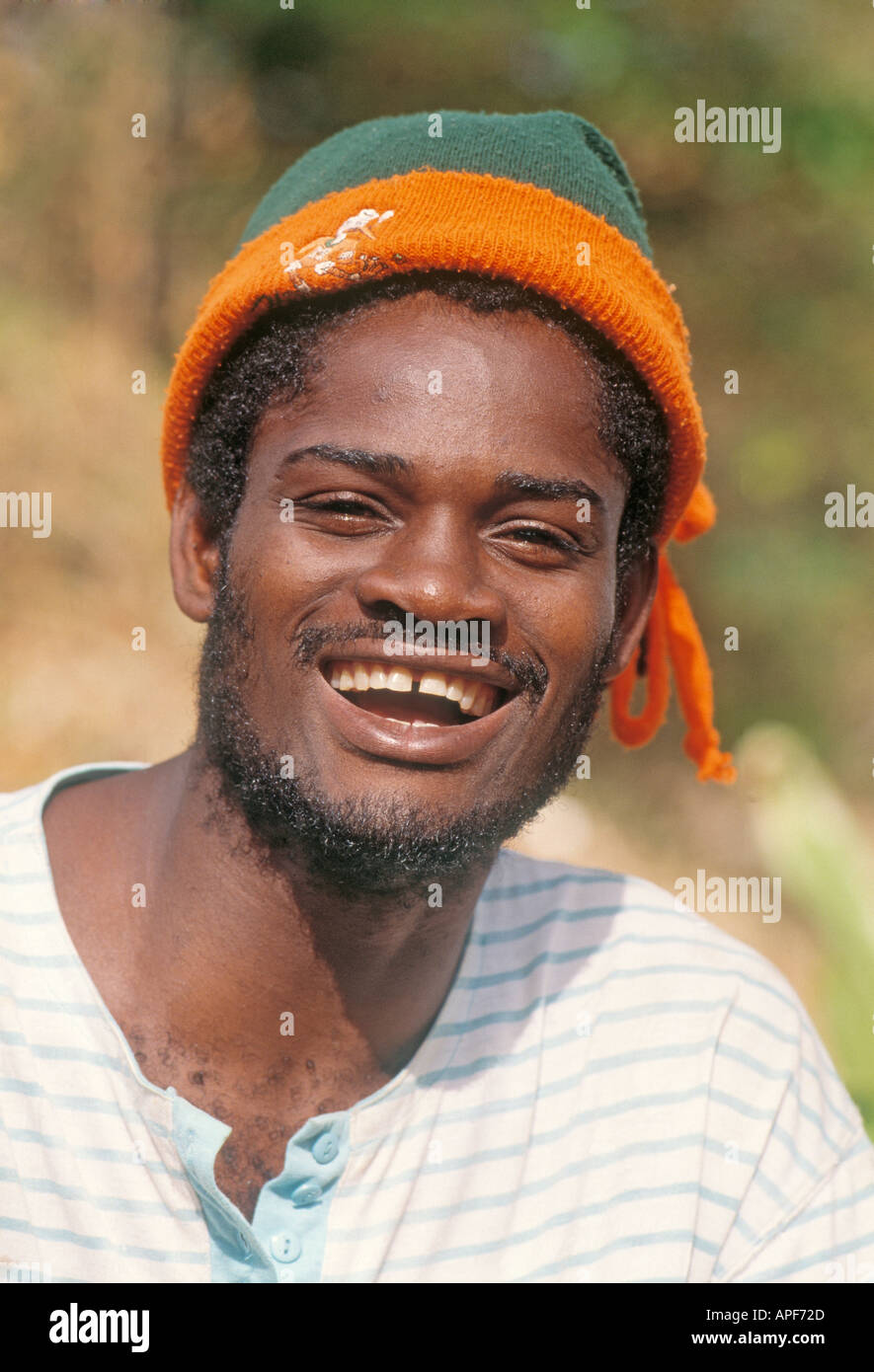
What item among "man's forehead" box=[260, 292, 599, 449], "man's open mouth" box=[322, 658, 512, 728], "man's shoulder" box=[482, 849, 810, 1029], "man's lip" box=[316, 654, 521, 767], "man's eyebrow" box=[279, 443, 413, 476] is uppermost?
"man's forehead" box=[260, 292, 599, 449]

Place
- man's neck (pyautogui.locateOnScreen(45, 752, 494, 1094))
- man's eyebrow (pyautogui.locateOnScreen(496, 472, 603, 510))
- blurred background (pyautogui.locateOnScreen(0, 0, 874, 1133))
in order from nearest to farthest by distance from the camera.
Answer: man's eyebrow (pyautogui.locateOnScreen(496, 472, 603, 510))
man's neck (pyautogui.locateOnScreen(45, 752, 494, 1094))
blurred background (pyautogui.locateOnScreen(0, 0, 874, 1133))

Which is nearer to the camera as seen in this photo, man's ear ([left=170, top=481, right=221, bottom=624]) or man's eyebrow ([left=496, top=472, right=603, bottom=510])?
man's eyebrow ([left=496, top=472, right=603, bottom=510])

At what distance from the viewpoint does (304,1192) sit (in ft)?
7.10

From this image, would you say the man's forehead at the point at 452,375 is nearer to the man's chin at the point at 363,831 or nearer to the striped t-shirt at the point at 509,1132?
the man's chin at the point at 363,831

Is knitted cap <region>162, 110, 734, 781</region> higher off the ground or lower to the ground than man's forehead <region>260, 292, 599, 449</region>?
higher

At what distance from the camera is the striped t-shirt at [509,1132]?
6.82 feet

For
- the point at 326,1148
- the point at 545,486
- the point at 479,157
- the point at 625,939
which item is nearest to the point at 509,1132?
the point at 326,1148

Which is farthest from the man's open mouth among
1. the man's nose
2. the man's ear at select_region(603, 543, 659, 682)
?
the man's ear at select_region(603, 543, 659, 682)

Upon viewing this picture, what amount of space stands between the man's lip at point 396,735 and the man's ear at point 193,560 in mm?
464

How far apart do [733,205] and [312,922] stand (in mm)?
7296

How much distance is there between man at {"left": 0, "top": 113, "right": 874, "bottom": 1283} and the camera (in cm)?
210

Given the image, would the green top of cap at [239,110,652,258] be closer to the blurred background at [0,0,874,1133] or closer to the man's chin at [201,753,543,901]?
A: the man's chin at [201,753,543,901]

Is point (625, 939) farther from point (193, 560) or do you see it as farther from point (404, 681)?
point (193, 560)
